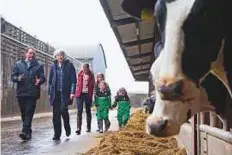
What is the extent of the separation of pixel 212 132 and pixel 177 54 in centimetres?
178

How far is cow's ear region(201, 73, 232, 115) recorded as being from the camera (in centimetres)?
265

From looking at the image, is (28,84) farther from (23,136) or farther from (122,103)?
(122,103)

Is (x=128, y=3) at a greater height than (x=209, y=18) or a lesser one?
greater

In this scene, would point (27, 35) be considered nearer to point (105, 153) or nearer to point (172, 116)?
point (105, 153)

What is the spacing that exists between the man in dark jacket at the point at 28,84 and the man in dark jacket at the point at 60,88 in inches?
9.2

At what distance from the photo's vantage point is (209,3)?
234 centimetres

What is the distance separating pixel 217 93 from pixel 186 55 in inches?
21.8

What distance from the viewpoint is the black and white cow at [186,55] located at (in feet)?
7.50

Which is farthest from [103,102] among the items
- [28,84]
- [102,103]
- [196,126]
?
[196,126]

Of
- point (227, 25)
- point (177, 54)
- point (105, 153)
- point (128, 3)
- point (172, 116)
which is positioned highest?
point (128, 3)

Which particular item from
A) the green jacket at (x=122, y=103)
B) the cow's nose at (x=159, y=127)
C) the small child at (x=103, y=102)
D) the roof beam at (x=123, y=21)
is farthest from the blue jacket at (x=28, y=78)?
the cow's nose at (x=159, y=127)

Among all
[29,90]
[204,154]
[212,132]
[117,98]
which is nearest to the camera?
[212,132]

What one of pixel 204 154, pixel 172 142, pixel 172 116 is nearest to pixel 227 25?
pixel 172 116

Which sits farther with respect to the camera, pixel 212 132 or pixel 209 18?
pixel 212 132
